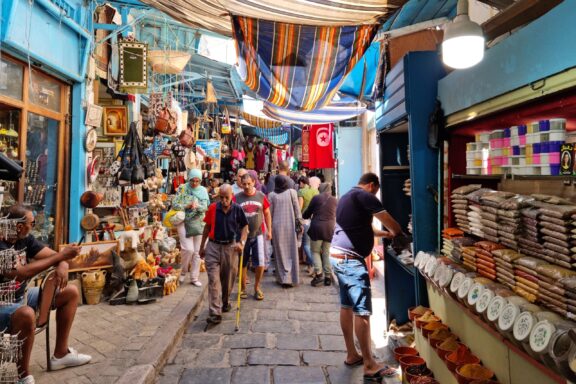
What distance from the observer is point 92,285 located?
6320 millimetres

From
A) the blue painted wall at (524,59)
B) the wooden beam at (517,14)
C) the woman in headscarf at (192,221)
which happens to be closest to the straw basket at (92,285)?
the woman in headscarf at (192,221)

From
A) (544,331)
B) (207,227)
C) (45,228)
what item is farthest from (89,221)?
(544,331)

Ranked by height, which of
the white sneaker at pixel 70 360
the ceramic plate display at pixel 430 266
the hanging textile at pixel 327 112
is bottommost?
the white sneaker at pixel 70 360

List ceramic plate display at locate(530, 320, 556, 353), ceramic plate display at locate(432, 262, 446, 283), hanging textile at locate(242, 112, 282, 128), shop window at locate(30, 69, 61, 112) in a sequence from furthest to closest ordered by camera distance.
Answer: hanging textile at locate(242, 112, 282, 128), shop window at locate(30, 69, 61, 112), ceramic plate display at locate(432, 262, 446, 283), ceramic plate display at locate(530, 320, 556, 353)

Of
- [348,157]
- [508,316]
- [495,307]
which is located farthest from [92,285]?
[348,157]

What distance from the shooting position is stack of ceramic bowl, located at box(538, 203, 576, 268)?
2.31m

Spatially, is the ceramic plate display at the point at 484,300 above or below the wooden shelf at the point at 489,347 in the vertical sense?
above

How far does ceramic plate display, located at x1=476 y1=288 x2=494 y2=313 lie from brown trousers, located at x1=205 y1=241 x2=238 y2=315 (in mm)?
3975

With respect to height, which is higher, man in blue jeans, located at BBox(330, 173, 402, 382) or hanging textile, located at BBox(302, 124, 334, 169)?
hanging textile, located at BBox(302, 124, 334, 169)

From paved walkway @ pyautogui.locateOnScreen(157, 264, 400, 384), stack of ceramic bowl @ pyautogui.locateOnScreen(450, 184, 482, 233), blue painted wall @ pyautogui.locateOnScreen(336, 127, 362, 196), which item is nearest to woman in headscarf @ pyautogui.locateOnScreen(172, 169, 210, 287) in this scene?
paved walkway @ pyautogui.locateOnScreen(157, 264, 400, 384)

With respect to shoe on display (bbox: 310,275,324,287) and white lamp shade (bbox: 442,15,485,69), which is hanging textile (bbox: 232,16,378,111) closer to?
white lamp shade (bbox: 442,15,485,69)

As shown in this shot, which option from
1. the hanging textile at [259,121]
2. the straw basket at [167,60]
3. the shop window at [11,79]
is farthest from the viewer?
the hanging textile at [259,121]

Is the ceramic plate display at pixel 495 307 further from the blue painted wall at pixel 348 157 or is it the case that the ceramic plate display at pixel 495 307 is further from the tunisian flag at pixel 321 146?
the tunisian flag at pixel 321 146

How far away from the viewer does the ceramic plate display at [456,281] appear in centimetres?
323
